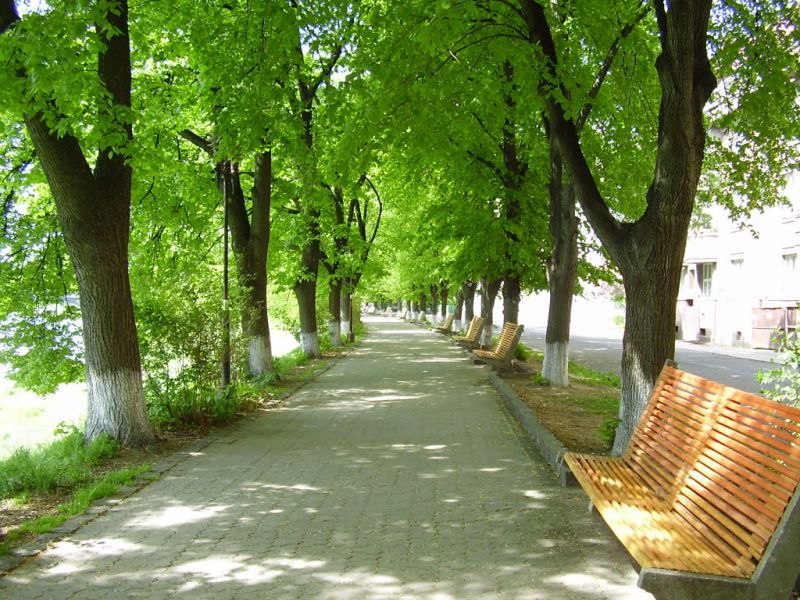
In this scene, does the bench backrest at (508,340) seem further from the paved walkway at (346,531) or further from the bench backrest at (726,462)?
the bench backrest at (726,462)

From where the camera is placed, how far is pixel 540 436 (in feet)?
27.9

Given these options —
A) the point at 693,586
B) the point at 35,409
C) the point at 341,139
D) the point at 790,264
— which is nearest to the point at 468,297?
the point at 790,264

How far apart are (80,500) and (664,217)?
5705 mm

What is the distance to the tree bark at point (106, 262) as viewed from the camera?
774 centimetres

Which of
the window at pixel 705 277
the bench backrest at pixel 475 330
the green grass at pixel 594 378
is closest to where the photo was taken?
the green grass at pixel 594 378

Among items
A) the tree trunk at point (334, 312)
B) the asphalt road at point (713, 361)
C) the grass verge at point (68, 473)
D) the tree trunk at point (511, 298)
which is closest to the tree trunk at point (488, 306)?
the tree trunk at point (511, 298)

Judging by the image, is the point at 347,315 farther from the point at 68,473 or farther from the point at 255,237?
the point at 68,473

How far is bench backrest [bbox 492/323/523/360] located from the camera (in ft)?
53.9

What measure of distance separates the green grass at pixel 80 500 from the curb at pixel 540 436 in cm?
408

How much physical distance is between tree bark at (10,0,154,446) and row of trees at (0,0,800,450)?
0.02 metres

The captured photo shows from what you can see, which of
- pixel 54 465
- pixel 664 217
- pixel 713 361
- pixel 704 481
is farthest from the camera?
pixel 713 361

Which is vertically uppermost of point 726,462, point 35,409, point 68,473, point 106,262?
point 106,262

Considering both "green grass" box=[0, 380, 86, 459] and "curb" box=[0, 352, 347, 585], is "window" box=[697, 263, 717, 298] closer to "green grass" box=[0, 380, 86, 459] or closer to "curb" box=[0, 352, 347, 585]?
"green grass" box=[0, 380, 86, 459]

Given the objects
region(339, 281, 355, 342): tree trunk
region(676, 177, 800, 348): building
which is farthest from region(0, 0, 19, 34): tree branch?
region(676, 177, 800, 348): building
